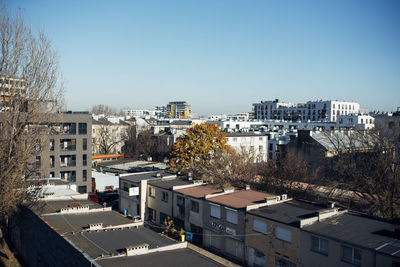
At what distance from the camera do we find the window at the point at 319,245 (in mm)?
18016

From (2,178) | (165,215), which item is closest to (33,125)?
(2,178)

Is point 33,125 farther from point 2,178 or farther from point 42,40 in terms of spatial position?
point 42,40

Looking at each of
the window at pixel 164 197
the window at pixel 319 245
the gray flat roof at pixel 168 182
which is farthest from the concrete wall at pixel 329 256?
the gray flat roof at pixel 168 182

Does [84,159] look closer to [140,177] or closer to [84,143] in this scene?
[84,143]

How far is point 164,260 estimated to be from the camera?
14.2 metres

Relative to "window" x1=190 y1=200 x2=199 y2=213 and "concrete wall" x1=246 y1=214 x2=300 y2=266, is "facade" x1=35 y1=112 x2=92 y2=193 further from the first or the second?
"concrete wall" x1=246 y1=214 x2=300 y2=266

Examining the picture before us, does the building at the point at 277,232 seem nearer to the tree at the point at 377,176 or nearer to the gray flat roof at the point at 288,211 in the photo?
the gray flat roof at the point at 288,211

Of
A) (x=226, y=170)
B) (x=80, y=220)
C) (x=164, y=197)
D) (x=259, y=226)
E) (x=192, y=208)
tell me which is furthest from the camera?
(x=226, y=170)

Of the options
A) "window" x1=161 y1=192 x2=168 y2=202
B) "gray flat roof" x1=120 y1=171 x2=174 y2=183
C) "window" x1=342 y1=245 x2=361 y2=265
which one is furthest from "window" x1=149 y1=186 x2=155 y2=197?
"window" x1=342 y1=245 x2=361 y2=265

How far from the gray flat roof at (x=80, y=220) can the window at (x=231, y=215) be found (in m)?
6.90

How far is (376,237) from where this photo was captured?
1748cm

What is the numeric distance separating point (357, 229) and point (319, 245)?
2.34 metres

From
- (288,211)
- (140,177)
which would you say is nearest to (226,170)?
(140,177)

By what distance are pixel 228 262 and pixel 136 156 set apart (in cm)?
4638
